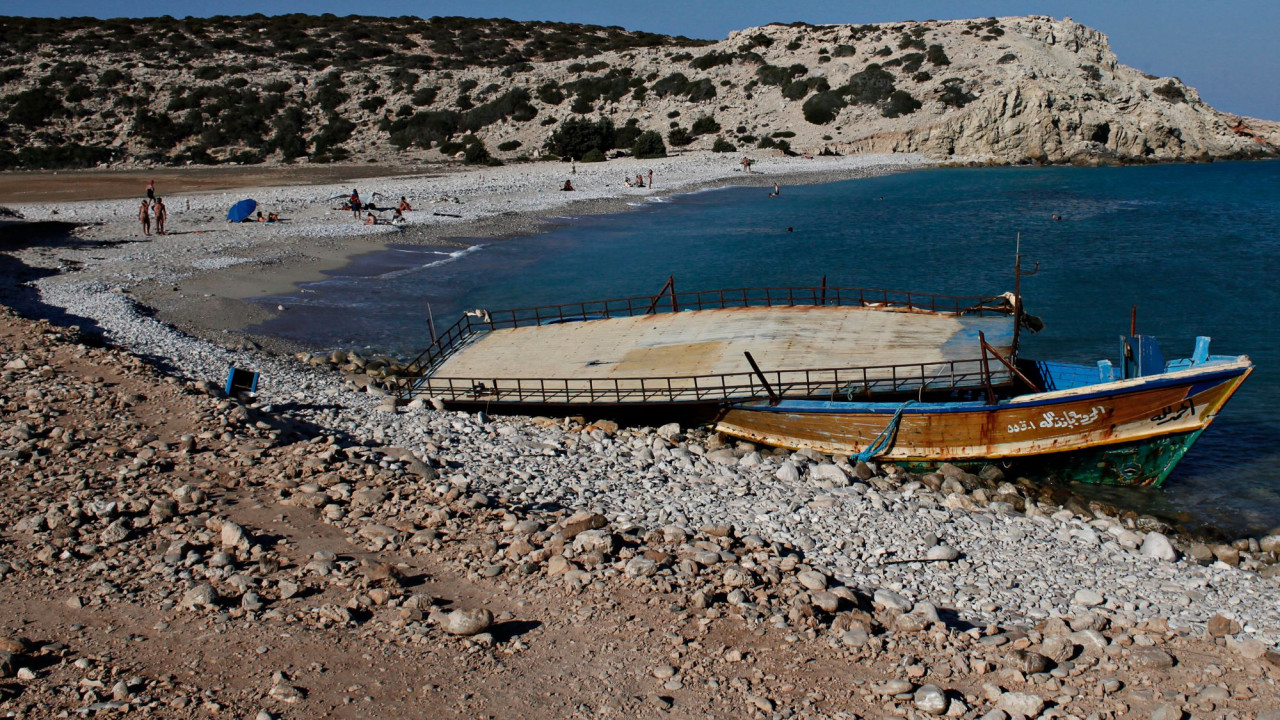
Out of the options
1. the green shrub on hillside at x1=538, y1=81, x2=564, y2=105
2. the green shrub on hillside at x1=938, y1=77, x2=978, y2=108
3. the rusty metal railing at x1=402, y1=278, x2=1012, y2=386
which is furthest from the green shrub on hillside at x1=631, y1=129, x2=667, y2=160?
the rusty metal railing at x1=402, y1=278, x2=1012, y2=386

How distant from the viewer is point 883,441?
58.4ft

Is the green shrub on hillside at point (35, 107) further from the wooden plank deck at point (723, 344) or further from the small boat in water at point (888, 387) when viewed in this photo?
the small boat in water at point (888, 387)

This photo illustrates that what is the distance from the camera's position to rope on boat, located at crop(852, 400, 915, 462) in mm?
17547

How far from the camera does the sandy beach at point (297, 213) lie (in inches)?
1352

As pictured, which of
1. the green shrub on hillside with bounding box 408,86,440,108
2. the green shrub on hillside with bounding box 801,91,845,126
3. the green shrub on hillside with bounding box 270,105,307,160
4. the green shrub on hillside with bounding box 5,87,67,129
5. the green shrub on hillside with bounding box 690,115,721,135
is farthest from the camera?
the green shrub on hillside with bounding box 408,86,440,108

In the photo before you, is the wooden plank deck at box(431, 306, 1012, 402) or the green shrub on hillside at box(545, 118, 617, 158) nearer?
the wooden plank deck at box(431, 306, 1012, 402)

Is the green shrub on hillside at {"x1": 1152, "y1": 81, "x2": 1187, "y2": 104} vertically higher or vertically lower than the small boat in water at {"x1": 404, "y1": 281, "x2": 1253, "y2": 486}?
higher

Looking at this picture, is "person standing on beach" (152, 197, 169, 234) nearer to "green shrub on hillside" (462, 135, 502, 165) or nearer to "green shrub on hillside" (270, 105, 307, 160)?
"green shrub on hillside" (462, 135, 502, 165)

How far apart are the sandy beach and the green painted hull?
814 inches

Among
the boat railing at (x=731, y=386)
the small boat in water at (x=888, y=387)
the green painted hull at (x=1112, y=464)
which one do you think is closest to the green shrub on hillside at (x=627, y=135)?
the small boat in water at (x=888, y=387)

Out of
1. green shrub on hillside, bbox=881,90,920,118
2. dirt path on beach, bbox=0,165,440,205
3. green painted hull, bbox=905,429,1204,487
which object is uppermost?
green shrub on hillside, bbox=881,90,920,118

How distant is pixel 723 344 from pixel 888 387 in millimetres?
4141

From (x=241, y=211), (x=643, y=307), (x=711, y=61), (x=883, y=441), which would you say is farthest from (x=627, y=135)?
(x=883, y=441)

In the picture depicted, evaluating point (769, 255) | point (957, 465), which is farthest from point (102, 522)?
point (769, 255)
